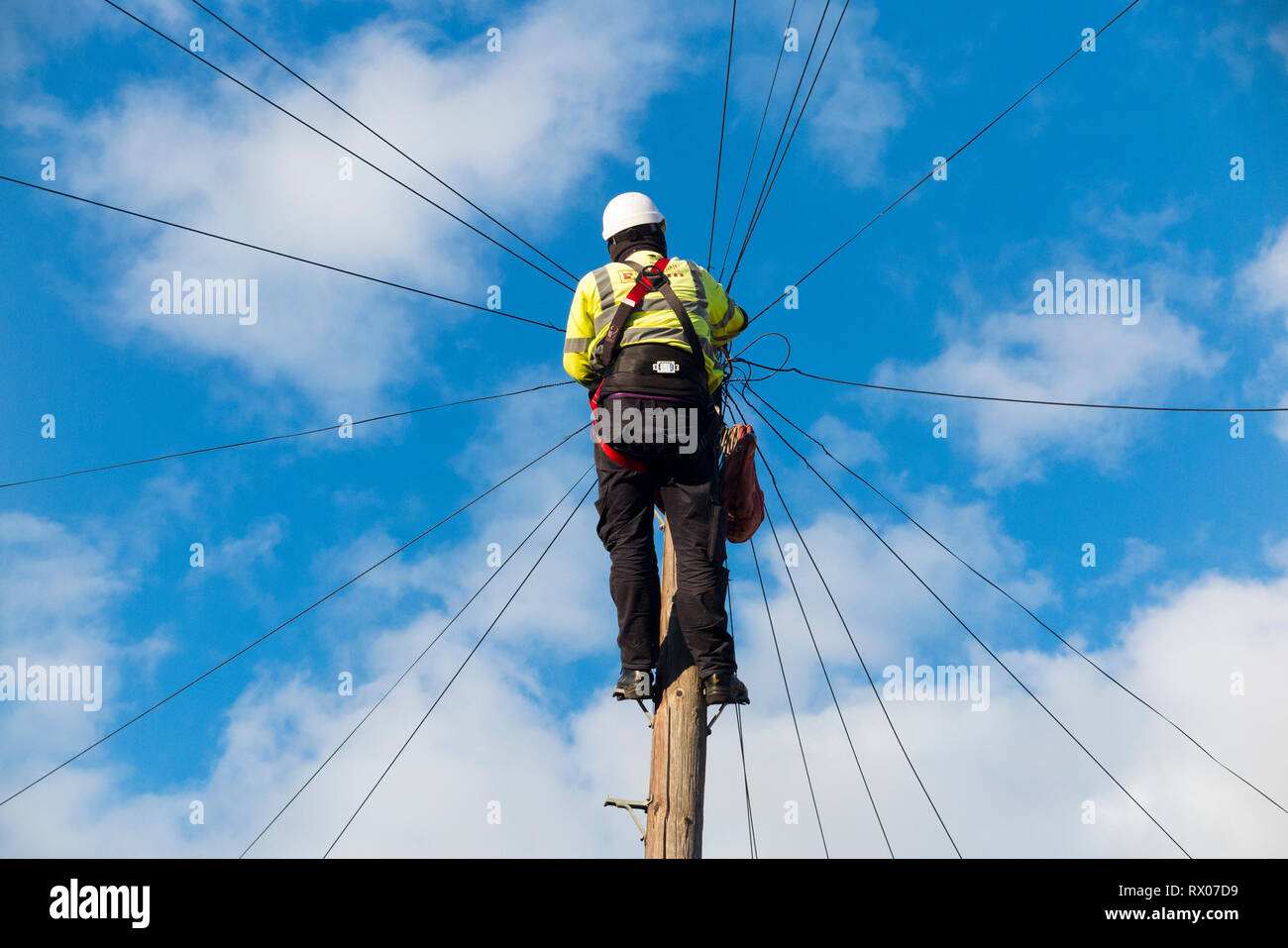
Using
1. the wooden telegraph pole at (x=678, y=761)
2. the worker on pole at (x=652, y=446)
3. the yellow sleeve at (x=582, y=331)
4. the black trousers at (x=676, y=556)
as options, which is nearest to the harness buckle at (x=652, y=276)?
the worker on pole at (x=652, y=446)

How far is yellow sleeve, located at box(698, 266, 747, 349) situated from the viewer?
571 cm

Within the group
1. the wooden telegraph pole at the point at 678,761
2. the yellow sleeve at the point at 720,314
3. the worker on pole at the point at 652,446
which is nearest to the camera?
the worker on pole at the point at 652,446

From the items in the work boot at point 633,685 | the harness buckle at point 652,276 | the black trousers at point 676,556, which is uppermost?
the harness buckle at point 652,276

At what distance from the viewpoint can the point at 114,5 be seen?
6.54 m

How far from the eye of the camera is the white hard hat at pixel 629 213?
5.75m

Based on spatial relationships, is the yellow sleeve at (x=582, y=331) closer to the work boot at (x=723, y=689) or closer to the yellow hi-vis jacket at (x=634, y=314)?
the yellow hi-vis jacket at (x=634, y=314)

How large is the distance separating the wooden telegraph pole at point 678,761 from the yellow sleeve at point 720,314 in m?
1.61

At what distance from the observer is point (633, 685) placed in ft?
17.7

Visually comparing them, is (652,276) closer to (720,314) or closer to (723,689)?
(720,314)

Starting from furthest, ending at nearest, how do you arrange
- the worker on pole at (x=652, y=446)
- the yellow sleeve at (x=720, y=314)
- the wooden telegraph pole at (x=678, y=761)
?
the yellow sleeve at (x=720, y=314) → the wooden telegraph pole at (x=678, y=761) → the worker on pole at (x=652, y=446)

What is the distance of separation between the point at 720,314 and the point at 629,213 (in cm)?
69

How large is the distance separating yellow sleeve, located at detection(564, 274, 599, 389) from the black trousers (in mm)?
410
